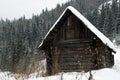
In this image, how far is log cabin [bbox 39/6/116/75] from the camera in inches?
840

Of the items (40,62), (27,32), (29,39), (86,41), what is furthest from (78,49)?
(27,32)

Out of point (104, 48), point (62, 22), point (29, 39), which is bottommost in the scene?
point (104, 48)

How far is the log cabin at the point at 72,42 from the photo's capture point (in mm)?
21328

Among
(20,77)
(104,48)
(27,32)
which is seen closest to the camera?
(20,77)

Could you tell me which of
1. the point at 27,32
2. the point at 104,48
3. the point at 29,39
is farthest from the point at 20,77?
the point at 27,32

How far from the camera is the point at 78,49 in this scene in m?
21.9

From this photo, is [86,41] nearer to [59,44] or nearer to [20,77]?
[59,44]

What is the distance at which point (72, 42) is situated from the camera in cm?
2211

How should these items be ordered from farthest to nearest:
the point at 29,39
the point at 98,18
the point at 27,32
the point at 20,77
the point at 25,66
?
the point at 27,32 → the point at 29,39 → the point at 98,18 → the point at 25,66 → the point at 20,77

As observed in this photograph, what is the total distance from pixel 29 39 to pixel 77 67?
120 m

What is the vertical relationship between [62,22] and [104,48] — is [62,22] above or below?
above

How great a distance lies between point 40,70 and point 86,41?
14.3 metres

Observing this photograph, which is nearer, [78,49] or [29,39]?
[78,49]

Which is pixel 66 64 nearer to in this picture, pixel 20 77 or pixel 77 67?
pixel 77 67
